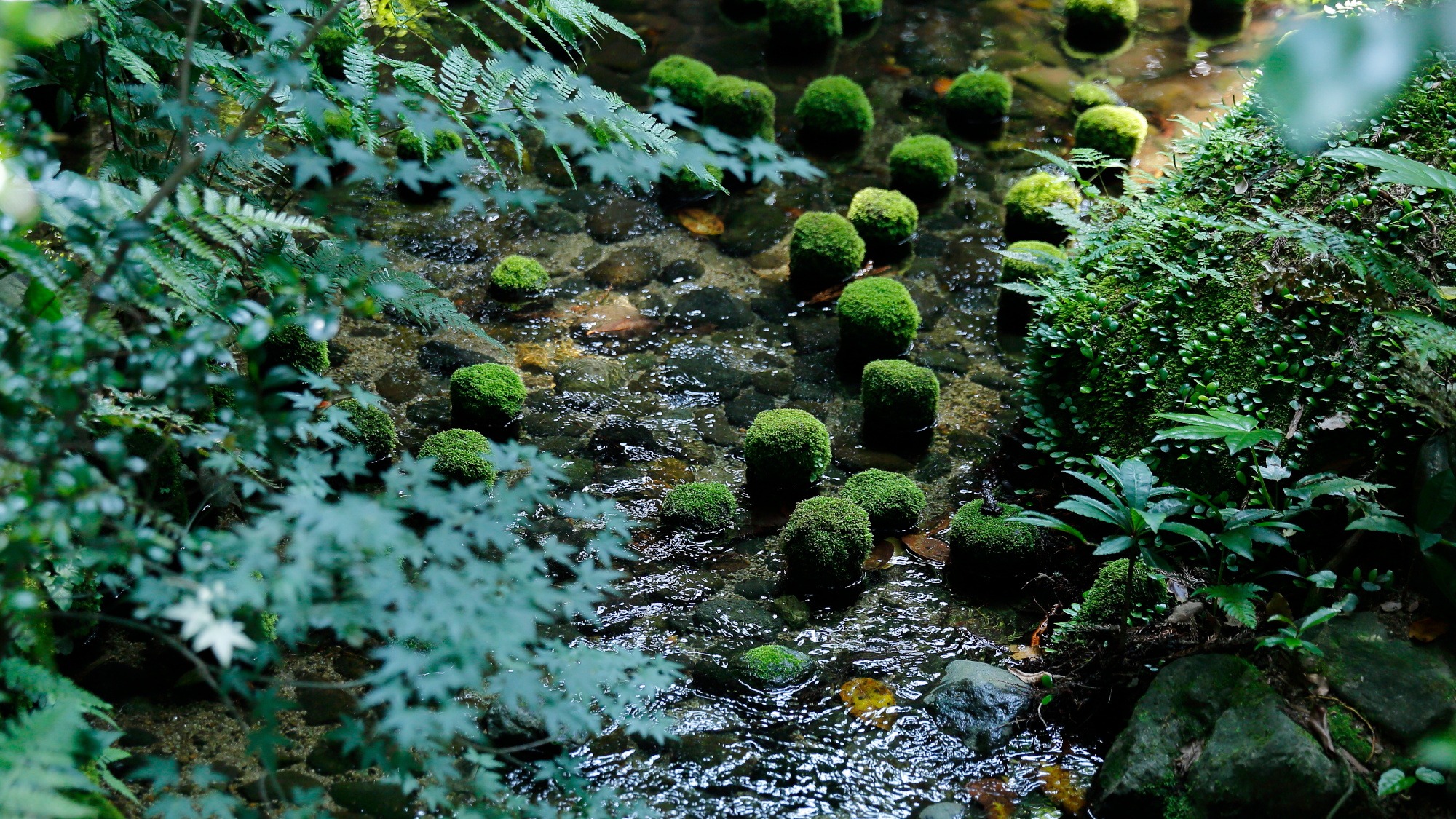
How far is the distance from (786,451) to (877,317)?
1.17 metres

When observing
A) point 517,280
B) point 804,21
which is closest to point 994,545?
point 517,280

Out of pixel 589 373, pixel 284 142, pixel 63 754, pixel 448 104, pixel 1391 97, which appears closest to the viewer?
pixel 63 754

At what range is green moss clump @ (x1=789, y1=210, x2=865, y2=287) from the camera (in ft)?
18.1

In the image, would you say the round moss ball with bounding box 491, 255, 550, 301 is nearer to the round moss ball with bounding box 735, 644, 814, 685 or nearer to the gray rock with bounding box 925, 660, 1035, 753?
the round moss ball with bounding box 735, 644, 814, 685

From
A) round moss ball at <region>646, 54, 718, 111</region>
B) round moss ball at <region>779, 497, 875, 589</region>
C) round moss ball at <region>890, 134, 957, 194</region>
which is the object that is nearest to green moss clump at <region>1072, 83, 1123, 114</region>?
round moss ball at <region>890, 134, 957, 194</region>

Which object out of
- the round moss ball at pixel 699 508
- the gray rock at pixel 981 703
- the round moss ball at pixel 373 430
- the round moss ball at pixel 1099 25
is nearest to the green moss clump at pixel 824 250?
the round moss ball at pixel 699 508

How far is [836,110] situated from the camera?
22.1ft

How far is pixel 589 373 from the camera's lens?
5.00 metres

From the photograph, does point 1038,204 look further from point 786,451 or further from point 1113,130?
point 786,451

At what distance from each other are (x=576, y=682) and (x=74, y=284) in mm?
1642

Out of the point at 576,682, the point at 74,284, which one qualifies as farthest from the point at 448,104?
the point at 576,682

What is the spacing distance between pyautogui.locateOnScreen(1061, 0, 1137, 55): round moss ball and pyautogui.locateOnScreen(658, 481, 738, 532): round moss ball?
6.08 meters

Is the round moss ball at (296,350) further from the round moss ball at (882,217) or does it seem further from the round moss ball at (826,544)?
the round moss ball at (882,217)

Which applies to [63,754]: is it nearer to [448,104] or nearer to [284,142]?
[448,104]
